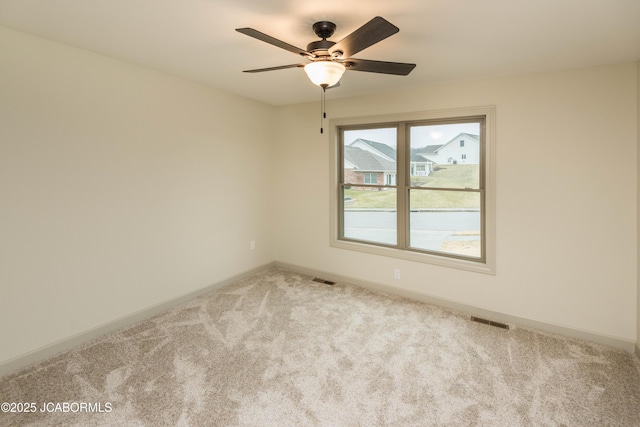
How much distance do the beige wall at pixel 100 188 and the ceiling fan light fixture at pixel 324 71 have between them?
1982 mm

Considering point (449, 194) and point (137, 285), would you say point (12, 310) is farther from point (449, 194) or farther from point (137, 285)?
point (449, 194)

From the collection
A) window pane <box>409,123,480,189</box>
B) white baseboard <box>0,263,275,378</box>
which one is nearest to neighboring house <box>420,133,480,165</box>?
window pane <box>409,123,480,189</box>

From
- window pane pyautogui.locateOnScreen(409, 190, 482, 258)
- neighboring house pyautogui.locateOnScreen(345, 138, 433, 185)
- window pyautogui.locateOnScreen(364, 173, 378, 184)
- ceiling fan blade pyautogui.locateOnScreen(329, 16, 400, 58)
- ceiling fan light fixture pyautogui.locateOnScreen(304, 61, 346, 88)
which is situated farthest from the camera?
window pyautogui.locateOnScreen(364, 173, 378, 184)

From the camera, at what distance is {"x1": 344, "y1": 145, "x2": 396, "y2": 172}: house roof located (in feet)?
13.1

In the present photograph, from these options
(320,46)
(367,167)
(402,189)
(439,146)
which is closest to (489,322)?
(402,189)

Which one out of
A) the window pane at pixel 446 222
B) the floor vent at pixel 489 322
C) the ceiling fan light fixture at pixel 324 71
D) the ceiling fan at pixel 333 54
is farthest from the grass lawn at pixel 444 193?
the ceiling fan light fixture at pixel 324 71

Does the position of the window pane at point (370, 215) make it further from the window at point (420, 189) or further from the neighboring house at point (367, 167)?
the neighboring house at point (367, 167)

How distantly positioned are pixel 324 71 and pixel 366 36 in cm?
38

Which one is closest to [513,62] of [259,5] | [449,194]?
[449,194]

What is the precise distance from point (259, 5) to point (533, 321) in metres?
3.51

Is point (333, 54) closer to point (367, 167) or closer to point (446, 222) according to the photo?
point (367, 167)

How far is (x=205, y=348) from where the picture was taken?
266 centimetres

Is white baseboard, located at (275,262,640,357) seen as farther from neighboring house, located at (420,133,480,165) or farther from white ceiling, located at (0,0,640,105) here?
white ceiling, located at (0,0,640,105)

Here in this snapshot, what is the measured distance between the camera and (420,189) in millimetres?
3748
